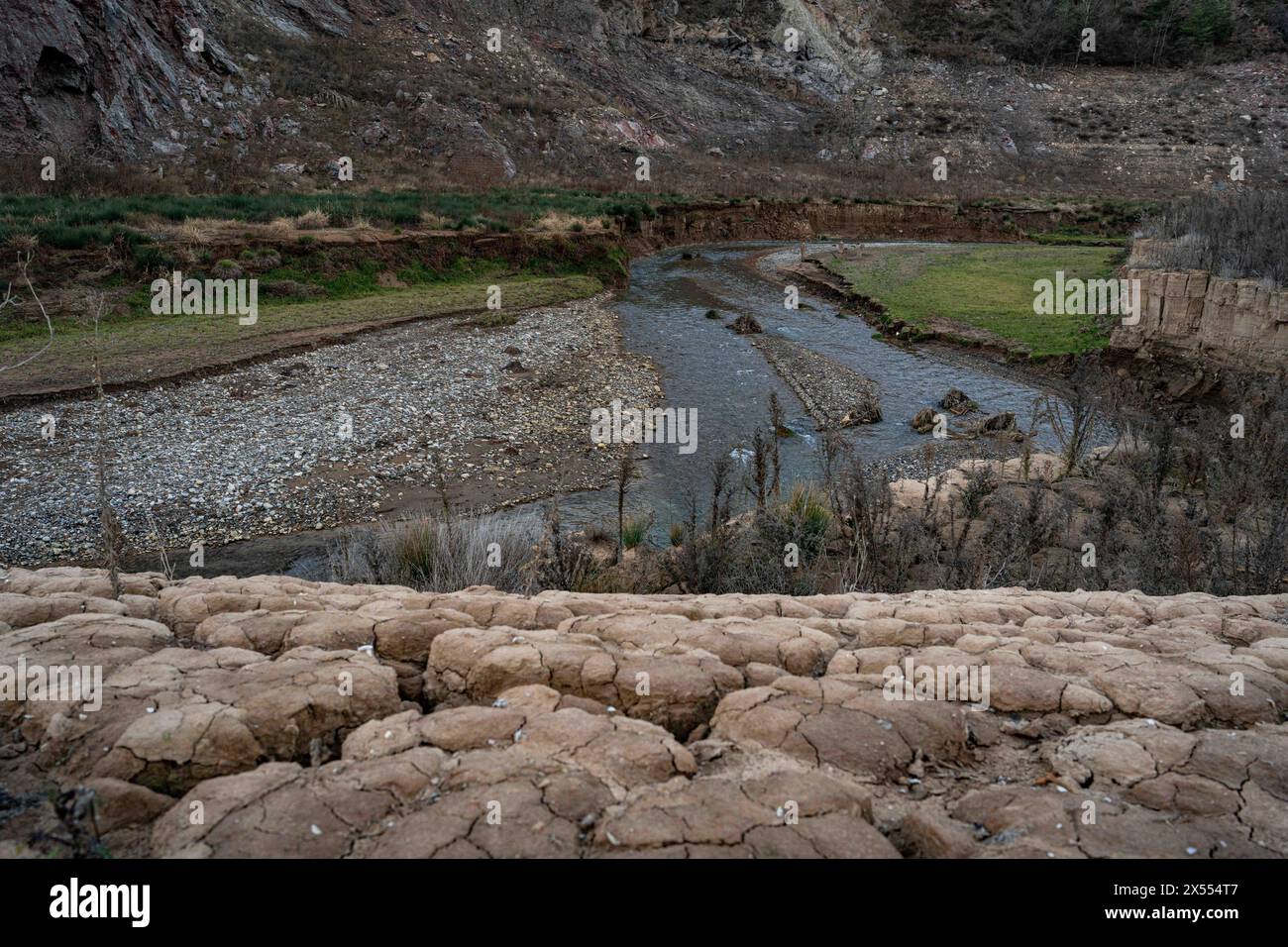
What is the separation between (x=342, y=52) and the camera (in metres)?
37.5

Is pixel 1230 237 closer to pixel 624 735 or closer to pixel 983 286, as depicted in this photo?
pixel 983 286

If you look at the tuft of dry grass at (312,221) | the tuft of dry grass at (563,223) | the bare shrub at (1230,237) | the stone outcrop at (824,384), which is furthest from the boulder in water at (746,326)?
the tuft of dry grass at (312,221)

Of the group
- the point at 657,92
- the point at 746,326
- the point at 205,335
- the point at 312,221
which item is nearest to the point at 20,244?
the point at 205,335

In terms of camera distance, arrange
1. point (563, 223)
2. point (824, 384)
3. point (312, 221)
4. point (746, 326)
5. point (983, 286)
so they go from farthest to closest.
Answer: point (563, 223), point (983, 286), point (312, 221), point (746, 326), point (824, 384)

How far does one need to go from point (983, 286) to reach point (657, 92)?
3472 cm

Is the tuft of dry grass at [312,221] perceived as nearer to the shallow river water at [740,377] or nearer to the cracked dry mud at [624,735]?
the shallow river water at [740,377]

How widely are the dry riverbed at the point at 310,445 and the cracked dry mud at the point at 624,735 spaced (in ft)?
11.3

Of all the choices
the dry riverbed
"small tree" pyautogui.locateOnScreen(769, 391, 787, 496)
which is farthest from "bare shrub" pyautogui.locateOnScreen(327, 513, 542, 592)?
"small tree" pyautogui.locateOnScreen(769, 391, 787, 496)

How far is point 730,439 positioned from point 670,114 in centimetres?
4196

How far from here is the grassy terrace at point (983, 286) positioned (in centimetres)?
1753

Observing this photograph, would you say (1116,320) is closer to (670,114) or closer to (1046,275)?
(1046,275)

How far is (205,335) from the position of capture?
1529 centimetres

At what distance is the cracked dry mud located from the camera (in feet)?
7.26
